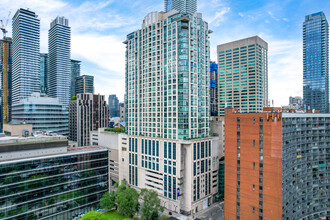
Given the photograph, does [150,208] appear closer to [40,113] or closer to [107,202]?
[107,202]

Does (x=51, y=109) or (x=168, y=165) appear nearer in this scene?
(x=168, y=165)

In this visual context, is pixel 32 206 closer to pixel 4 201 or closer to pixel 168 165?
pixel 4 201

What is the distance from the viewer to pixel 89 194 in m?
78.3

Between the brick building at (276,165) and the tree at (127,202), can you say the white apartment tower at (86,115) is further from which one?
the brick building at (276,165)

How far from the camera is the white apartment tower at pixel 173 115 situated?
81.4 metres

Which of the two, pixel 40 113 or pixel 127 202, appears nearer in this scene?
pixel 127 202

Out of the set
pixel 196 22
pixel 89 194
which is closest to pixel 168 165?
pixel 89 194

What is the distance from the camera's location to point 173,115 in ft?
277

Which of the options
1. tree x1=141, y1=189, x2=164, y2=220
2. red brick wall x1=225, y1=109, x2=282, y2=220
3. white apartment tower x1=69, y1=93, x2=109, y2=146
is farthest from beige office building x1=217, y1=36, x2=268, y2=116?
tree x1=141, y1=189, x2=164, y2=220

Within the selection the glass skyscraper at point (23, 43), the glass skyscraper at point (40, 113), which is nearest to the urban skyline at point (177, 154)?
the glass skyscraper at point (40, 113)

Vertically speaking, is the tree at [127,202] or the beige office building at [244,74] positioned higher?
the beige office building at [244,74]

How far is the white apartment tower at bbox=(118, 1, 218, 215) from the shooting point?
81.4 meters

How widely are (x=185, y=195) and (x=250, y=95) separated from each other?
112 m

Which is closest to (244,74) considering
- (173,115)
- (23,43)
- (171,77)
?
(171,77)
